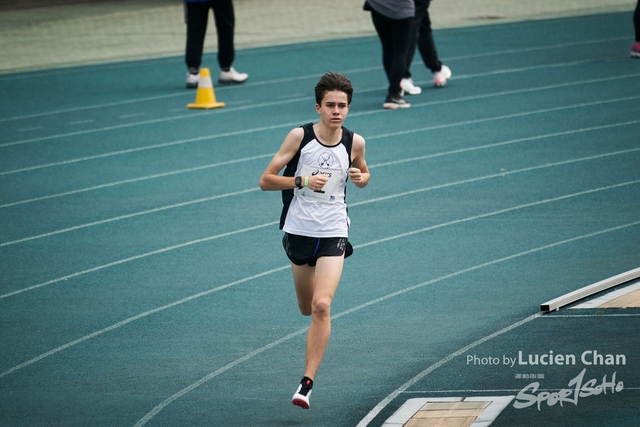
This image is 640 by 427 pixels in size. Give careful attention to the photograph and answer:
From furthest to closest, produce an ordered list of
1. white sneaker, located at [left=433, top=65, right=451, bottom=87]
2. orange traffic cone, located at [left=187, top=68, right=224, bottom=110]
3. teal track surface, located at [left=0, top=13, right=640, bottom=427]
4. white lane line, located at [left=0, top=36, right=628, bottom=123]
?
white sneaker, located at [left=433, top=65, right=451, bottom=87], white lane line, located at [left=0, top=36, right=628, bottom=123], orange traffic cone, located at [left=187, top=68, right=224, bottom=110], teal track surface, located at [left=0, top=13, right=640, bottom=427]

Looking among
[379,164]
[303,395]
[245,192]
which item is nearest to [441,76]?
[379,164]

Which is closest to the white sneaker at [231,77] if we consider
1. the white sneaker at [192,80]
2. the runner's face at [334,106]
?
the white sneaker at [192,80]

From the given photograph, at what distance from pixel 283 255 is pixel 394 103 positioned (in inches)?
219

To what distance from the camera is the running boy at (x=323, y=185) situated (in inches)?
211

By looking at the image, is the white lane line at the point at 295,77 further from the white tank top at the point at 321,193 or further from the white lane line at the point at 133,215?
the white tank top at the point at 321,193

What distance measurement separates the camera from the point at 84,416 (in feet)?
17.7

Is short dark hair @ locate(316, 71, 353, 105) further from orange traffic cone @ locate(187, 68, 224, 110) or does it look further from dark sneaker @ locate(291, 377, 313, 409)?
orange traffic cone @ locate(187, 68, 224, 110)

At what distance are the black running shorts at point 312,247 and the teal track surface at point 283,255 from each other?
678 millimetres

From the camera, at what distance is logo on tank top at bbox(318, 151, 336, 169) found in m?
5.48

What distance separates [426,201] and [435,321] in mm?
2915

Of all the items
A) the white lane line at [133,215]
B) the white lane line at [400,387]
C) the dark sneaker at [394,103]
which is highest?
the dark sneaker at [394,103]

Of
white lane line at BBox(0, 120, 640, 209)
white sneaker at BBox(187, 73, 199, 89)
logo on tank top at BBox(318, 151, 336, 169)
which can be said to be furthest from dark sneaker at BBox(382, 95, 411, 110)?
logo on tank top at BBox(318, 151, 336, 169)

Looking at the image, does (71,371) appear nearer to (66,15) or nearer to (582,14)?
(582,14)

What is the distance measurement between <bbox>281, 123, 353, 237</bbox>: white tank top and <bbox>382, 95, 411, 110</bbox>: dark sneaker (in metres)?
7.86
